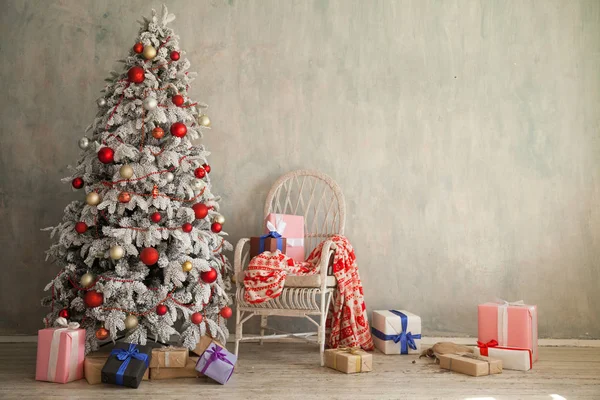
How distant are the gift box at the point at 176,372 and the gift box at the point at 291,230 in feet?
3.10

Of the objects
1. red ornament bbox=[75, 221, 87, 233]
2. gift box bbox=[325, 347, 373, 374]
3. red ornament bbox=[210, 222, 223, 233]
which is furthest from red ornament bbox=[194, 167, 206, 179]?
gift box bbox=[325, 347, 373, 374]

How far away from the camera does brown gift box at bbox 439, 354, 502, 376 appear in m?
2.64

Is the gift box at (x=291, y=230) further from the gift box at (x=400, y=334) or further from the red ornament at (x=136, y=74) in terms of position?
the red ornament at (x=136, y=74)

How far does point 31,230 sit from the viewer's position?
348 cm

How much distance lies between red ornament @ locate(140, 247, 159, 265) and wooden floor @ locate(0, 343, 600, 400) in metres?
0.56

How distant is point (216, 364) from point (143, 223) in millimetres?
784

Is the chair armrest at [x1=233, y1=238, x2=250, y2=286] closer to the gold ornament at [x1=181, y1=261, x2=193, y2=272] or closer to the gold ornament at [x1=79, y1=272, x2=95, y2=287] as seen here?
the gold ornament at [x1=181, y1=261, x2=193, y2=272]

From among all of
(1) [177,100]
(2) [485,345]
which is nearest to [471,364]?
(2) [485,345]

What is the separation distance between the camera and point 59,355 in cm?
246

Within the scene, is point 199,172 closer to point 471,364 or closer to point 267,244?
point 267,244

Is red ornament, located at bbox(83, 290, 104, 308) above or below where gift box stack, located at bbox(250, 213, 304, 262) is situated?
below

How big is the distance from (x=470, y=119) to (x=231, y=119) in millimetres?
1605

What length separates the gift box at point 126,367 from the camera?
7.74 feet

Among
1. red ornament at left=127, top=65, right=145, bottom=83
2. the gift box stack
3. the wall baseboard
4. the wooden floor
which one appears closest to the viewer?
the wooden floor
